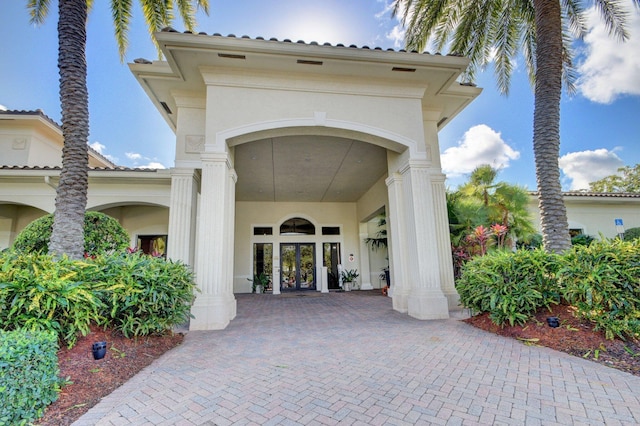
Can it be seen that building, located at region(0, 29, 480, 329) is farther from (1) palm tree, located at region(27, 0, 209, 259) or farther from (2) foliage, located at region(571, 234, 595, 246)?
(2) foliage, located at region(571, 234, 595, 246)

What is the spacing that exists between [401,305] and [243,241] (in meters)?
9.46

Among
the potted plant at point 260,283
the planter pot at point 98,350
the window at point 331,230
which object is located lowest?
the potted plant at point 260,283

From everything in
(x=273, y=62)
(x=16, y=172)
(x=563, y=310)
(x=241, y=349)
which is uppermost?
(x=273, y=62)

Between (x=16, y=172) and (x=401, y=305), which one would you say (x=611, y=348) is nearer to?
(x=401, y=305)

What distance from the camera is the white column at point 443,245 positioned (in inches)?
279

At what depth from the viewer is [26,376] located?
2.20 metres

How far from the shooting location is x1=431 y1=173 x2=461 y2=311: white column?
7.08 meters

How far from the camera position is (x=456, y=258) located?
8.73 meters

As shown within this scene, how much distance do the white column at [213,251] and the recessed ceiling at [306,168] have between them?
219 centimetres

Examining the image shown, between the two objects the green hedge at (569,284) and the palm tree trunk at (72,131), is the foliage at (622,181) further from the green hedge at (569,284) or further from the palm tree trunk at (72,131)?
the palm tree trunk at (72,131)

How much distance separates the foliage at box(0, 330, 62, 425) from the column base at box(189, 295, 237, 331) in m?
3.13

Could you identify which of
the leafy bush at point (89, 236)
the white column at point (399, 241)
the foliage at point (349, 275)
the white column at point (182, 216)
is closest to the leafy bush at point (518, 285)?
the white column at point (399, 241)

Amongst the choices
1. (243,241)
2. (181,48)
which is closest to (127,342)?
(181,48)

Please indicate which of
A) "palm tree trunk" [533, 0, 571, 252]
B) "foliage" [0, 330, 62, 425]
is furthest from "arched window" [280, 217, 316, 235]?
"foliage" [0, 330, 62, 425]
